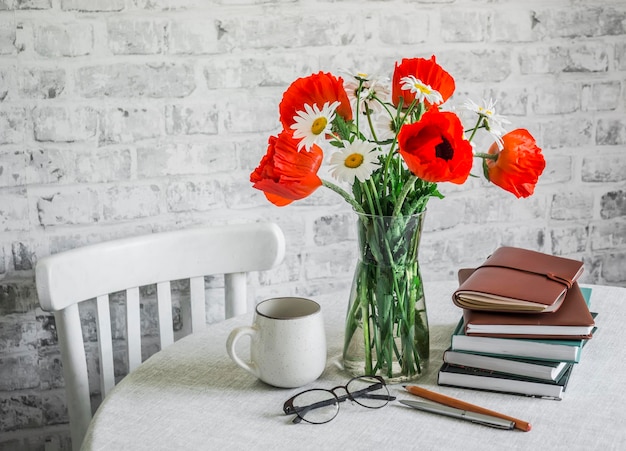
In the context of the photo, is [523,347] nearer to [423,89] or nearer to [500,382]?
[500,382]

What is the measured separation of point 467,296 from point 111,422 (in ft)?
1.69

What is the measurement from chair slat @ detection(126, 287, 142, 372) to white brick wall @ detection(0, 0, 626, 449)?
0.23m

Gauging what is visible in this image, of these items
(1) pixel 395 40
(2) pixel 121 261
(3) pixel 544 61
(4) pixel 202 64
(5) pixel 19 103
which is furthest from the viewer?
(3) pixel 544 61

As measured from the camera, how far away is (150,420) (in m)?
1.04

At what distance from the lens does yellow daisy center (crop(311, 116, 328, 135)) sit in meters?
1.02

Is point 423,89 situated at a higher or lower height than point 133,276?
higher

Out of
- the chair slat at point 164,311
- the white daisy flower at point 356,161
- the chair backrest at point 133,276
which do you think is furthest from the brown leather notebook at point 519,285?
the chair slat at point 164,311

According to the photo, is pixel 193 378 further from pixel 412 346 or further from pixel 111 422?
pixel 412 346

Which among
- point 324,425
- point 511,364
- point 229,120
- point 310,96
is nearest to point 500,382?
point 511,364

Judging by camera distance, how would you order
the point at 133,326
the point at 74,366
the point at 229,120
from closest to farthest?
the point at 74,366 → the point at 133,326 → the point at 229,120

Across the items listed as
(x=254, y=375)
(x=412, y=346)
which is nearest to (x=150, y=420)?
(x=254, y=375)

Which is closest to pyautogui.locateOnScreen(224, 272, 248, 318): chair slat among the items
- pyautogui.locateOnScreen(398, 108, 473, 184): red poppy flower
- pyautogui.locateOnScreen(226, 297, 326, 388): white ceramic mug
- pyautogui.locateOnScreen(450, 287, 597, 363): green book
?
pyautogui.locateOnScreen(226, 297, 326, 388): white ceramic mug

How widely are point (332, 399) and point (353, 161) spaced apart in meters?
0.33

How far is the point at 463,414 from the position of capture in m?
1.04
